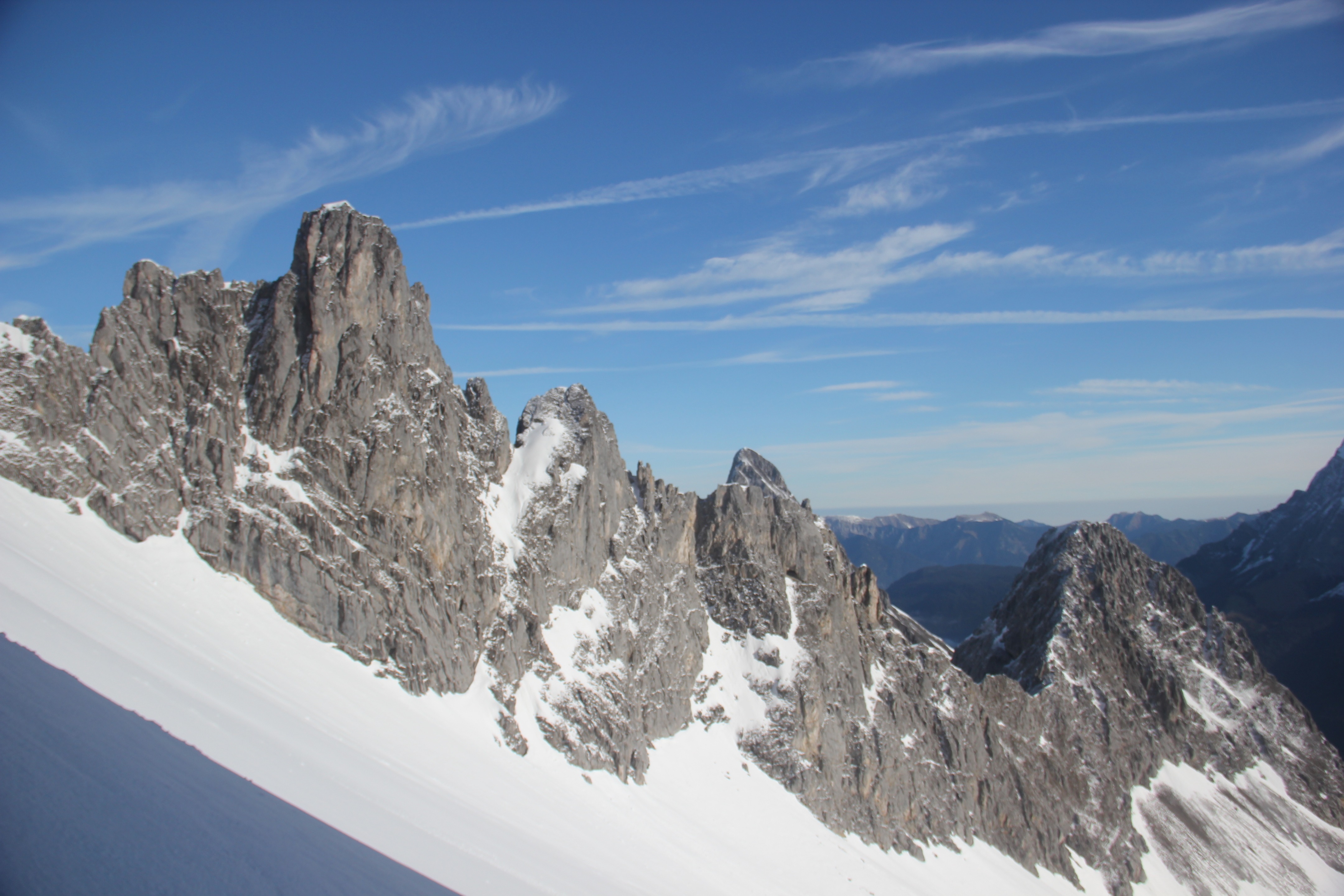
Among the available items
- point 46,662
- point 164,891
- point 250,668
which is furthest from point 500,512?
point 164,891

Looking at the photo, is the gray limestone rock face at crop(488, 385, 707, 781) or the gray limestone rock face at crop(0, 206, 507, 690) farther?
the gray limestone rock face at crop(488, 385, 707, 781)

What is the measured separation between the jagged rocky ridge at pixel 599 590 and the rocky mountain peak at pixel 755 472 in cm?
4492

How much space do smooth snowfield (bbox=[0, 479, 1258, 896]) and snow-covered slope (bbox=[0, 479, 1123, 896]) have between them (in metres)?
0.12

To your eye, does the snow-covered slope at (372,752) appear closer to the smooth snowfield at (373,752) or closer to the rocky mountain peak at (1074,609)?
the smooth snowfield at (373,752)

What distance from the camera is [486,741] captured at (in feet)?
149

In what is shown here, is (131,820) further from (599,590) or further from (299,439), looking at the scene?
(599,590)

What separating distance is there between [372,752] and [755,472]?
107 metres

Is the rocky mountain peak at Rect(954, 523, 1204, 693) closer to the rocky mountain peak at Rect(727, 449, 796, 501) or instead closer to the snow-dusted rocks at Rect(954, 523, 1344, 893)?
the snow-dusted rocks at Rect(954, 523, 1344, 893)

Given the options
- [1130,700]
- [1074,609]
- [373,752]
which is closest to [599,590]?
[373,752]

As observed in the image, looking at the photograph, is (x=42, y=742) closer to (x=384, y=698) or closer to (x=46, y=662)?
(x=46, y=662)

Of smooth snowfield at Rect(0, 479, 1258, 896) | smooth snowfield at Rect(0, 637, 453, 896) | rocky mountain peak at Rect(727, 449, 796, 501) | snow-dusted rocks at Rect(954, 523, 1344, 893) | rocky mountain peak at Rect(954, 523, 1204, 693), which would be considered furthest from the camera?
rocky mountain peak at Rect(727, 449, 796, 501)

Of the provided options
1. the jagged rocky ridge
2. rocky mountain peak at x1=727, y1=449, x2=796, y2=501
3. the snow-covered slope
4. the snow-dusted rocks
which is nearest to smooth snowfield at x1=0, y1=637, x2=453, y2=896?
the snow-covered slope

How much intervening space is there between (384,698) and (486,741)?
7.29m

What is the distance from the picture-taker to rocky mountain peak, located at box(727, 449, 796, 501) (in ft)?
442
